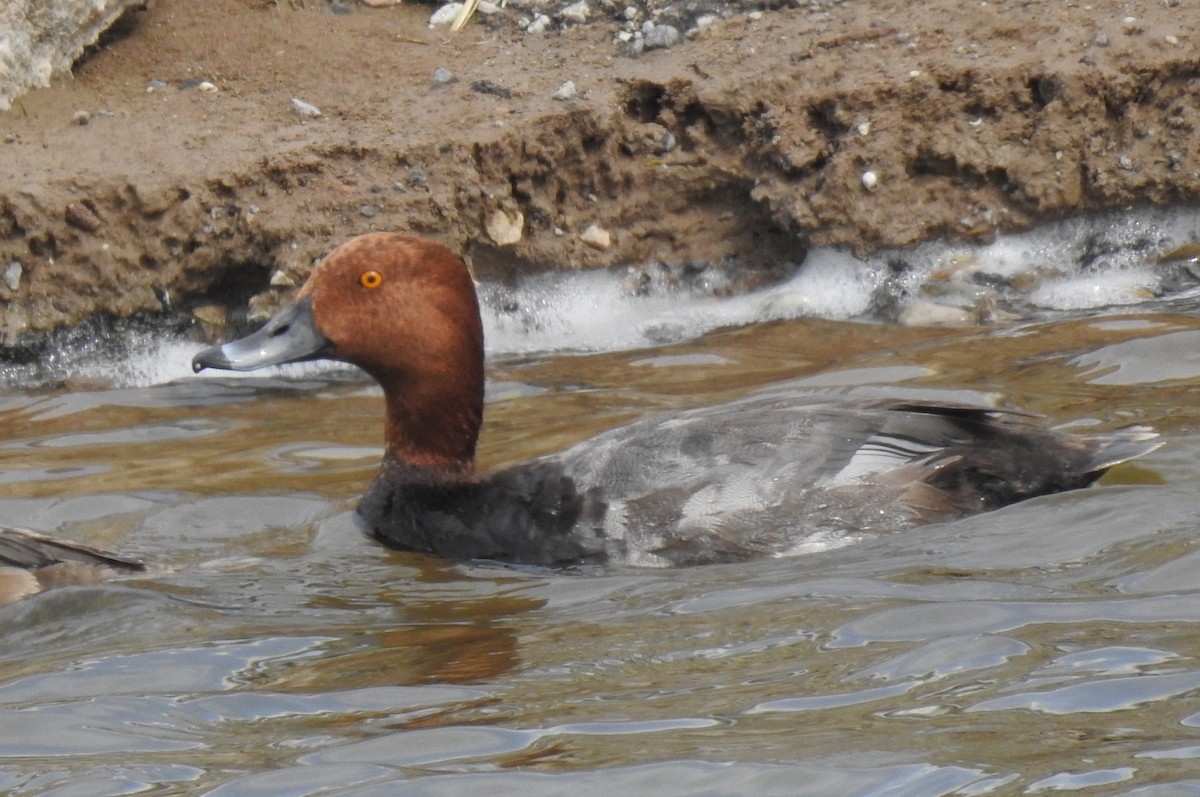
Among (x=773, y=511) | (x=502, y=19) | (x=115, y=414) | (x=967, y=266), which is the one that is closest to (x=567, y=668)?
(x=773, y=511)

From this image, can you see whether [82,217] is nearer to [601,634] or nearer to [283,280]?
[283,280]

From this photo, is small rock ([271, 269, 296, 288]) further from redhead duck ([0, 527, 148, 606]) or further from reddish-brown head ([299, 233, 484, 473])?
redhead duck ([0, 527, 148, 606])

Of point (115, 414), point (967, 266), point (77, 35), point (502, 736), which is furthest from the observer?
point (77, 35)

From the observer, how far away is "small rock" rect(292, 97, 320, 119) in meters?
7.61

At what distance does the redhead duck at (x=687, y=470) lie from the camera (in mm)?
4812

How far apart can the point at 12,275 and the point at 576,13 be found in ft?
8.87

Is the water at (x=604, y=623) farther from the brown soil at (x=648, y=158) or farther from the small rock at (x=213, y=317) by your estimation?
the brown soil at (x=648, y=158)

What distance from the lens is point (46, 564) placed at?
4688 mm

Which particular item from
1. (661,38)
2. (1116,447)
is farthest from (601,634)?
(661,38)

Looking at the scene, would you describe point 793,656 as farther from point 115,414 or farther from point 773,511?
point 115,414

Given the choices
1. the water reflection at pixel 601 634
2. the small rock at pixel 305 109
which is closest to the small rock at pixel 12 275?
the water reflection at pixel 601 634

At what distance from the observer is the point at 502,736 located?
3.40 m

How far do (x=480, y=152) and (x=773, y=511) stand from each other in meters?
2.91

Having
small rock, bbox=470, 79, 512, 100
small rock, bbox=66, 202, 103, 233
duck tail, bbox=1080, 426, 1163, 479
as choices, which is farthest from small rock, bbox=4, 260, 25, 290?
duck tail, bbox=1080, 426, 1163, 479
